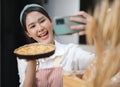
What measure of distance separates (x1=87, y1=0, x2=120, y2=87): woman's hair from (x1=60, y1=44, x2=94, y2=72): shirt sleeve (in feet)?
0.17

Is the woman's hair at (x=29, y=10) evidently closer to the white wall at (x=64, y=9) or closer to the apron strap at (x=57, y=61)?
the white wall at (x=64, y=9)

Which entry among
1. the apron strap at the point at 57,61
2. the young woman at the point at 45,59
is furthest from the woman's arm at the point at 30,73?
the apron strap at the point at 57,61

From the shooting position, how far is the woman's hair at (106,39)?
112cm

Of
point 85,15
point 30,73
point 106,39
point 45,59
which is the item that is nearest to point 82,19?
point 85,15

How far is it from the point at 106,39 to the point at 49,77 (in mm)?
325

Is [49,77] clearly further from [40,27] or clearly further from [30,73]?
[40,27]

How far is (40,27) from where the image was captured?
130cm

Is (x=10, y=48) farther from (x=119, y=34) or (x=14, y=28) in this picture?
(x=119, y=34)

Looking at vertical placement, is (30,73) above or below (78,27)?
below

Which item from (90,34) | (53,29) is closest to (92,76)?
(90,34)

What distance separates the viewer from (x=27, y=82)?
1.35 metres

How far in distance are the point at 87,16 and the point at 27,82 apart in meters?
0.43

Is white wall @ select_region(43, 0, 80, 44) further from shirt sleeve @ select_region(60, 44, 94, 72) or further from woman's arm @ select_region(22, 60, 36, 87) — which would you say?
woman's arm @ select_region(22, 60, 36, 87)

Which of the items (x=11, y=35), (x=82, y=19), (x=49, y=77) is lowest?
(x=49, y=77)
